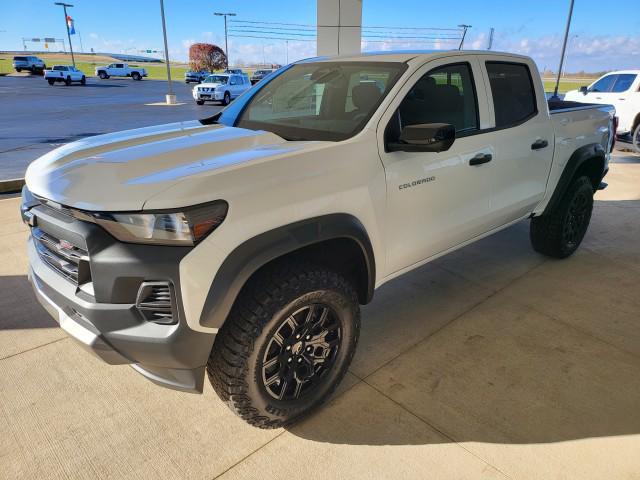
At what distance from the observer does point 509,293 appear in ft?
12.7

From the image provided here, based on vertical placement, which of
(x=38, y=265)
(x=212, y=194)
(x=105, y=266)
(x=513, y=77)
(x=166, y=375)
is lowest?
(x=166, y=375)

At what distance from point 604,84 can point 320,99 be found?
34.8 ft

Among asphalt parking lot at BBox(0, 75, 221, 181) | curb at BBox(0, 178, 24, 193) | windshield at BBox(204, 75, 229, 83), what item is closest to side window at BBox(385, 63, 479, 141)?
curb at BBox(0, 178, 24, 193)

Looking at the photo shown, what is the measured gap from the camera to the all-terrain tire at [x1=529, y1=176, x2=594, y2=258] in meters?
4.23

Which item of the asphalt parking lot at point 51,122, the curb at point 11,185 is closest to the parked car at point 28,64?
the asphalt parking lot at point 51,122

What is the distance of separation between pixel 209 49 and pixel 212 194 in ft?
340

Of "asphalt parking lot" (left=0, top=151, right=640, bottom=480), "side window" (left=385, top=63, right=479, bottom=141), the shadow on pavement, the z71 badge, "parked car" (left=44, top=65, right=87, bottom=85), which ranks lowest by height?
"asphalt parking lot" (left=0, top=151, right=640, bottom=480)

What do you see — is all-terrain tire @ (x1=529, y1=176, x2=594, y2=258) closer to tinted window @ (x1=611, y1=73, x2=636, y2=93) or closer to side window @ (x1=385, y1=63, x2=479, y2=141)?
side window @ (x1=385, y1=63, x2=479, y2=141)

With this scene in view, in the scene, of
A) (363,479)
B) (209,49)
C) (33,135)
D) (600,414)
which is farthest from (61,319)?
(209,49)

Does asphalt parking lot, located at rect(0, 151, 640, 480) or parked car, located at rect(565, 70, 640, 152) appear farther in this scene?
parked car, located at rect(565, 70, 640, 152)

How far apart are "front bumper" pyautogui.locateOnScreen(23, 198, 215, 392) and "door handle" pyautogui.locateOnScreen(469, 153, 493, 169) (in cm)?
201

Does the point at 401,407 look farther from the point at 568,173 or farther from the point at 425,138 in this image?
the point at 568,173

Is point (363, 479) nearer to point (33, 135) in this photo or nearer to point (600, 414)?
point (600, 414)

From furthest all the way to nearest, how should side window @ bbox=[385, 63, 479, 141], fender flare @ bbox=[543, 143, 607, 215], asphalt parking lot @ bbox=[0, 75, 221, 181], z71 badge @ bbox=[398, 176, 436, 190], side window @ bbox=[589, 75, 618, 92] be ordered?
side window @ bbox=[589, 75, 618, 92]
asphalt parking lot @ bbox=[0, 75, 221, 181]
fender flare @ bbox=[543, 143, 607, 215]
side window @ bbox=[385, 63, 479, 141]
z71 badge @ bbox=[398, 176, 436, 190]
